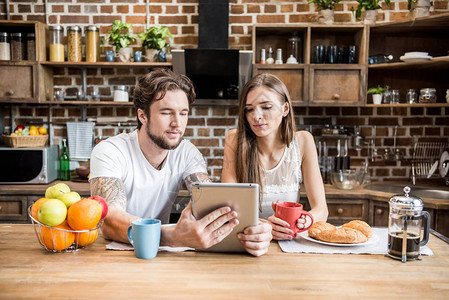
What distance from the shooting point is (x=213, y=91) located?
10.1 ft

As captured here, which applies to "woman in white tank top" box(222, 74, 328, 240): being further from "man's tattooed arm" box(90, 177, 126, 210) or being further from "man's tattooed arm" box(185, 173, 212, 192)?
"man's tattooed arm" box(90, 177, 126, 210)

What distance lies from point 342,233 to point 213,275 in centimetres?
51

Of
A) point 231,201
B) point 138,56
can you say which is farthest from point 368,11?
point 231,201

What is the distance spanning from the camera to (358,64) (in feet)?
9.87

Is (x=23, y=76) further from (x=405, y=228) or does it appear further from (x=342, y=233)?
(x=405, y=228)

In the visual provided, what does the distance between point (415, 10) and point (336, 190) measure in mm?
1485

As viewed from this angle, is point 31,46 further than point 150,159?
Yes

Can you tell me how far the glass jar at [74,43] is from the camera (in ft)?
10.2

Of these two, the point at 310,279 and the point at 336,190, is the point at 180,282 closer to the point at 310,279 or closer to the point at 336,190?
the point at 310,279

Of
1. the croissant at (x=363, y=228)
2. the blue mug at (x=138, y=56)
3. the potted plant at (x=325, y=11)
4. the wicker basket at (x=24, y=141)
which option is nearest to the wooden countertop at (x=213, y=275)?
the croissant at (x=363, y=228)

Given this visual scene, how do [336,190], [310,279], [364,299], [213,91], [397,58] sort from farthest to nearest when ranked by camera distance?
[397,58] → [213,91] → [336,190] → [310,279] → [364,299]

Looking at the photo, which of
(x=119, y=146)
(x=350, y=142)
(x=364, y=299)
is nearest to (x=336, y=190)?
(x=350, y=142)

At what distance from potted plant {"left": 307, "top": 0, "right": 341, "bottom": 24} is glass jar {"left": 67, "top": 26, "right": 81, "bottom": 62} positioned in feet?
6.18

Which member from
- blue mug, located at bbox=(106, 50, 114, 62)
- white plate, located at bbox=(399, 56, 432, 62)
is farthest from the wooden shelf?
white plate, located at bbox=(399, 56, 432, 62)
